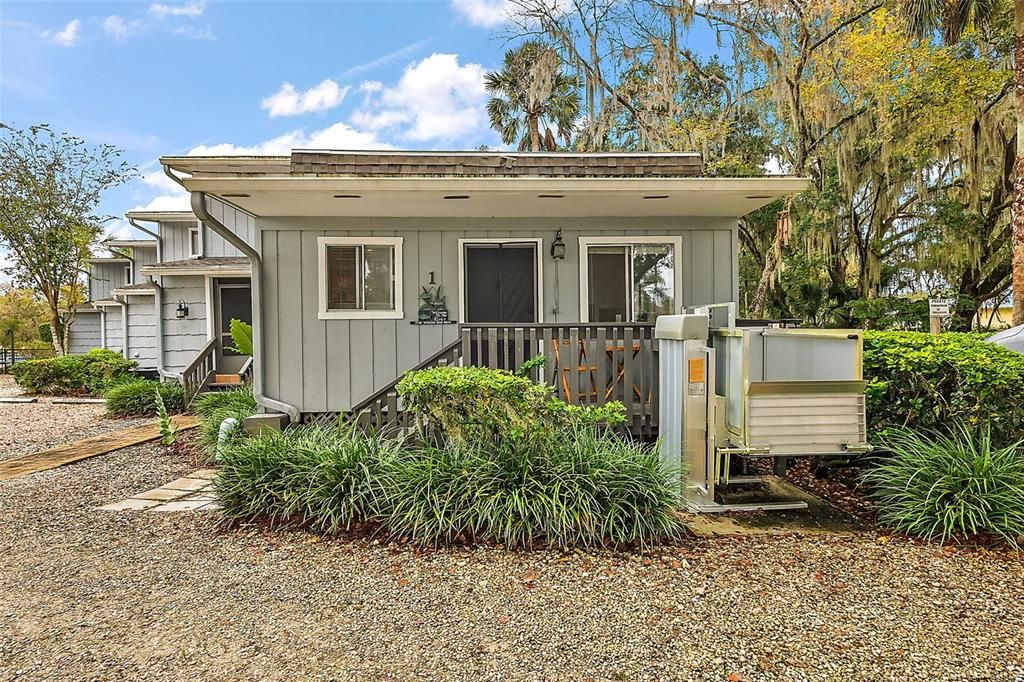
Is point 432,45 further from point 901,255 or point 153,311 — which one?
point 901,255

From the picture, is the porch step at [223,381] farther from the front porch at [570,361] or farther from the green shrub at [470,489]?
the green shrub at [470,489]

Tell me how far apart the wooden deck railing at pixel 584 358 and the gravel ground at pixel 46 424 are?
6.08 metres

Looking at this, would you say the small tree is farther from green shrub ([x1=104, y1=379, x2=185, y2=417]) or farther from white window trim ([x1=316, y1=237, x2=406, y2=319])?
white window trim ([x1=316, y1=237, x2=406, y2=319])

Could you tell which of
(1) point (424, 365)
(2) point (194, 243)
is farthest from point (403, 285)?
(2) point (194, 243)

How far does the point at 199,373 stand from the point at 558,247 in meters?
7.18

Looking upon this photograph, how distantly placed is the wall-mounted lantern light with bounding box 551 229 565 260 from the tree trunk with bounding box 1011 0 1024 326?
617 centimetres

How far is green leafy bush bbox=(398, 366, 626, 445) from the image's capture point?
3973 millimetres

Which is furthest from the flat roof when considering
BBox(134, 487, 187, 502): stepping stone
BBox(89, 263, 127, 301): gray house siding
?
BBox(89, 263, 127, 301): gray house siding

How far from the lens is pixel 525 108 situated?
1784 centimetres

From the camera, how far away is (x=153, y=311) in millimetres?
13656

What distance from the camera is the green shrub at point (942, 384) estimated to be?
13.8 feet

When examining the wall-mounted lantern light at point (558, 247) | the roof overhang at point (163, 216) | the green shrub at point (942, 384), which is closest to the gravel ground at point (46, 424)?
the roof overhang at point (163, 216)

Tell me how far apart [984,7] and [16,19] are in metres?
17.7

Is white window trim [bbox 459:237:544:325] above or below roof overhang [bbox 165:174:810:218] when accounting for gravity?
below
